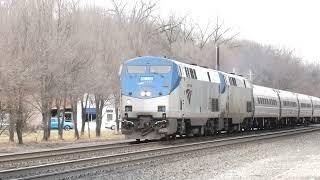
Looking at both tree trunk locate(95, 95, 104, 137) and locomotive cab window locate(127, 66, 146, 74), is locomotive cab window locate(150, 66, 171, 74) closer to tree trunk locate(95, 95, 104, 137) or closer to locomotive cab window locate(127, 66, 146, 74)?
locomotive cab window locate(127, 66, 146, 74)

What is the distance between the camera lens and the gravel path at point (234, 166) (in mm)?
13195

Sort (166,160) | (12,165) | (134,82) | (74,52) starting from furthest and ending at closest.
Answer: (74,52), (134,82), (166,160), (12,165)

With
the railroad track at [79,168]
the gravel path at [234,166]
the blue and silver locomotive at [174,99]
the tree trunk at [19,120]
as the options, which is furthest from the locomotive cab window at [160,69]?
the tree trunk at [19,120]

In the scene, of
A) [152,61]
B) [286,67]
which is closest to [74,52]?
[152,61]

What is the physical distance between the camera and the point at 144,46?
149 ft

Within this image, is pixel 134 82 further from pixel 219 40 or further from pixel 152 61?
pixel 219 40

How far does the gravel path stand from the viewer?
1320 cm

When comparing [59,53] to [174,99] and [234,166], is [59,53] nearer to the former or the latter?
[174,99]

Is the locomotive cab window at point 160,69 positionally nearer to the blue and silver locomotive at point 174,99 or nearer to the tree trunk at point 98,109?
the blue and silver locomotive at point 174,99

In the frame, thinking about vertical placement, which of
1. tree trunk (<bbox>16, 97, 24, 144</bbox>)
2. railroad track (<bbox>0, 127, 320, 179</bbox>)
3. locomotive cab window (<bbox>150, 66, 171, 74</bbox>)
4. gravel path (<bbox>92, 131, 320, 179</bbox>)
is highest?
locomotive cab window (<bbox>150, 66, 171, 74</bbox>)

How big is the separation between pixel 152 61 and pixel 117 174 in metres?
11.5

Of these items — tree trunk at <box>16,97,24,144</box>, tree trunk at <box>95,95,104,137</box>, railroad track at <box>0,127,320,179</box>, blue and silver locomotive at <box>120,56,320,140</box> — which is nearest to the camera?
railroad track at <box>0,127,320,179</box>

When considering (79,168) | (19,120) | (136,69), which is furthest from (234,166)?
(19,120)

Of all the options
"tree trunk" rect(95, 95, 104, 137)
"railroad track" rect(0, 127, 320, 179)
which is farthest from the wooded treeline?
"railroad track" rect(0, 127, 320, 179)
